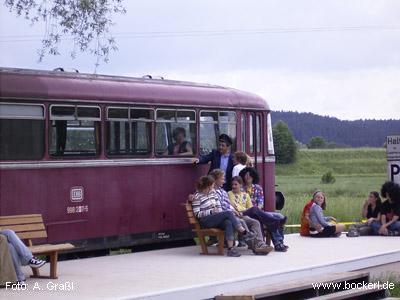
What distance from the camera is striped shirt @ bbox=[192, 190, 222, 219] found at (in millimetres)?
14352

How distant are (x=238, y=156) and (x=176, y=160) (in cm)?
106

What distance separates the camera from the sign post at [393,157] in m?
17.0

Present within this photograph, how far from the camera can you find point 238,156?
15.6m

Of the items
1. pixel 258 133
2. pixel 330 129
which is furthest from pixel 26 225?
pixel 330 129

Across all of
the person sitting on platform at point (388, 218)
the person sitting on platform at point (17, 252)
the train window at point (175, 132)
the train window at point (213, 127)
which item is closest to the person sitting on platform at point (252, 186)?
the train window at point (175, 132)

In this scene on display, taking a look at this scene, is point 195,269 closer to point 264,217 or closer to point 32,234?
point 32,234

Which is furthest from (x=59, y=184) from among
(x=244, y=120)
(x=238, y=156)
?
(x=244, y=120)

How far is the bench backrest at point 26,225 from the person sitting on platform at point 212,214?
2570 mm

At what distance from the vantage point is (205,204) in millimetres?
14383

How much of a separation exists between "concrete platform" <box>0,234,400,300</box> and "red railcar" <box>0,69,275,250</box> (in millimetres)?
597

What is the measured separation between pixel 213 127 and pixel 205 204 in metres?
2.86

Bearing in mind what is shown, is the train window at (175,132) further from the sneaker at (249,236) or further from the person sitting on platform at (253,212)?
the sneaker at (249,236)

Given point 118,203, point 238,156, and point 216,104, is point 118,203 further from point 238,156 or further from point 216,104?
point 216,104

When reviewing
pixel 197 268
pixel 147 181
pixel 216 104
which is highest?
pixel 216 104
